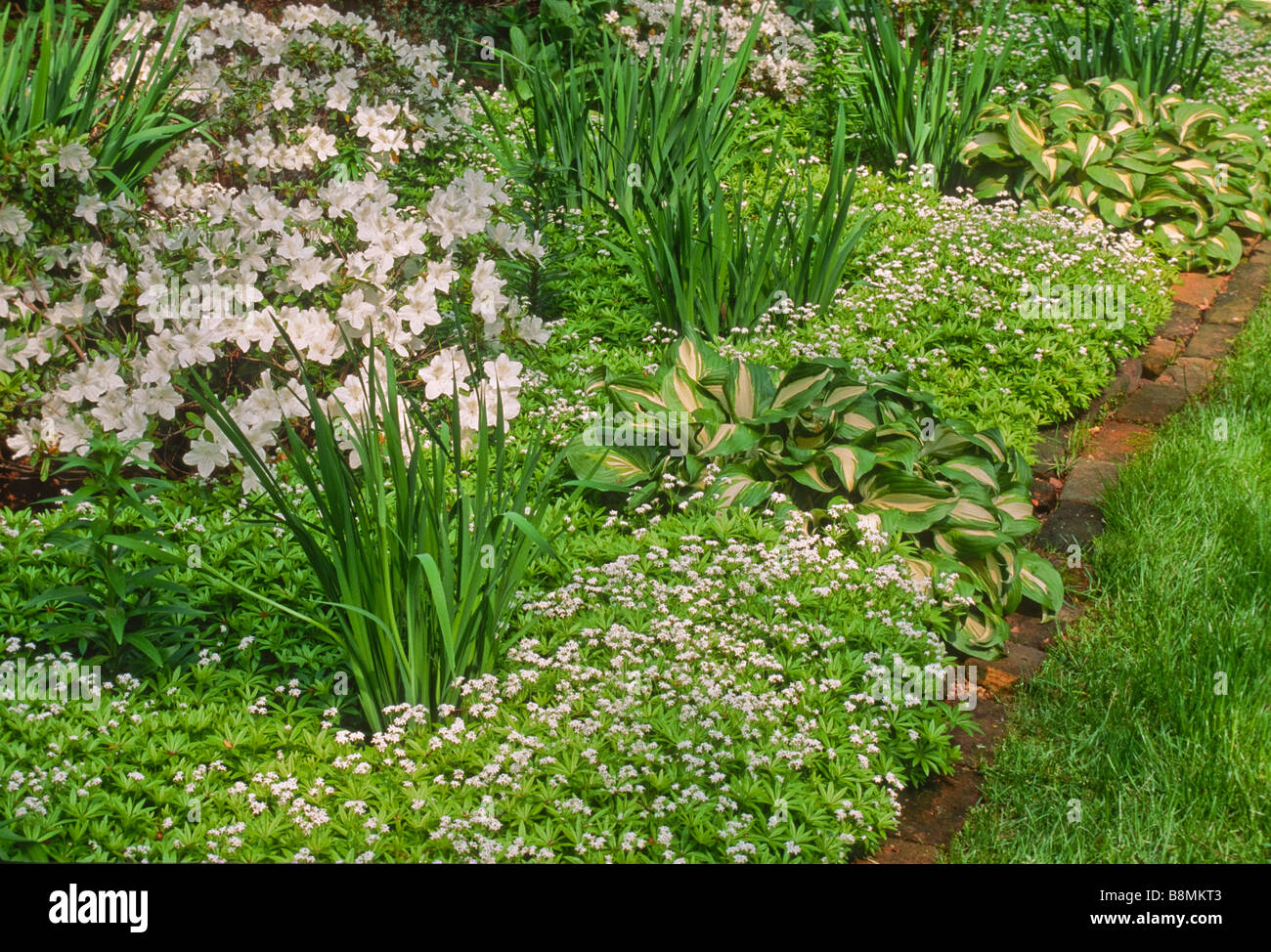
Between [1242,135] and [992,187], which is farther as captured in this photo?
[1242,135]

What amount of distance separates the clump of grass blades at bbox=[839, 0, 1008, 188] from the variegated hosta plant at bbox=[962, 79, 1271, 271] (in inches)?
5.2

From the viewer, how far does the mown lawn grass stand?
293cm

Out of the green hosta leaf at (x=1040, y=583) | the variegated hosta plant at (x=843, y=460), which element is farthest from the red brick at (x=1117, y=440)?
the green hosta leaf at (x=1040, y=583)

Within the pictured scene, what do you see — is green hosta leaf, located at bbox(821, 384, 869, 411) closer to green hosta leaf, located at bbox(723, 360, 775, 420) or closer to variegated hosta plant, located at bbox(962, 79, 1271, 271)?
green hosta leaf, located at bbox(723, 360, 775, 420)

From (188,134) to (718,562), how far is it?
11.1 ft

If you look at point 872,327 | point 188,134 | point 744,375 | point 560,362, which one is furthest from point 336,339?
point 872,327

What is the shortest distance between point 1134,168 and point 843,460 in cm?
382

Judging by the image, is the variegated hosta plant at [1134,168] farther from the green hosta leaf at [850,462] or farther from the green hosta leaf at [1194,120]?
the green hosta leaf at [850,462]

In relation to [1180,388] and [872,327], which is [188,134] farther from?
[1180,388]

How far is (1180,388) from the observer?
5.36 metres

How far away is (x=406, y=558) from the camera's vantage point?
9.78ft

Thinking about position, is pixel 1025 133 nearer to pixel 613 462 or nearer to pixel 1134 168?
pixel 1134 168

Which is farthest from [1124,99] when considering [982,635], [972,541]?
[982,635]

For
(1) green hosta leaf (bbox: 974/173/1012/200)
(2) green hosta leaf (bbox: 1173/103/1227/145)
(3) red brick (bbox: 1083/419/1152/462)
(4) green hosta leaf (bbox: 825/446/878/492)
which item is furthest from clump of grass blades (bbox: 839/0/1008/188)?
(4) green hosta leaf (bbox: 825/446/878/492)
